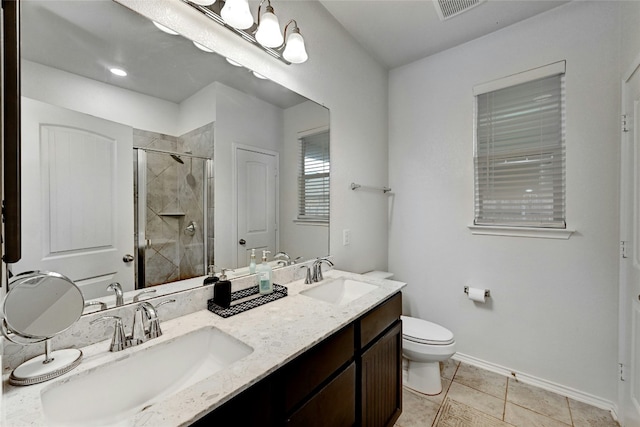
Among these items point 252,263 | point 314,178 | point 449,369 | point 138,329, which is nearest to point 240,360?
point 138,329

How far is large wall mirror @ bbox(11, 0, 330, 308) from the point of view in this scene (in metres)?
0.84

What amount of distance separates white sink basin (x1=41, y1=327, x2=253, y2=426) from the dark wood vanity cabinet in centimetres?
17

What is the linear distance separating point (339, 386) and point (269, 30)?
5.39 feet

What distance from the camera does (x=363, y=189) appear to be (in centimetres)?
229

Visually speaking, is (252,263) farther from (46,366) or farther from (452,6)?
(452,6)

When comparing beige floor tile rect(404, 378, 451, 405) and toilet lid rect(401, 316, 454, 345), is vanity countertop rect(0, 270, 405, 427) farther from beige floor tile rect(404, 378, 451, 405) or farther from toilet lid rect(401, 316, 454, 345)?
beige floor tile rect(404, 378, 451, 405)

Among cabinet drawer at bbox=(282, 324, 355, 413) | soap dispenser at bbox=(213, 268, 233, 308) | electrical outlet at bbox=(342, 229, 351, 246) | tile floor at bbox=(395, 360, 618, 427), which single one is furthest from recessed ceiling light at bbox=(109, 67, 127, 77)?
tile floor at bbox=(395, 360, 618, 427)

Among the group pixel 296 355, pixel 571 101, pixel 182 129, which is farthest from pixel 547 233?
pixel 182 129

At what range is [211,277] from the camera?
125cm

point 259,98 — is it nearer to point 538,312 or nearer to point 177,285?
point 177,285

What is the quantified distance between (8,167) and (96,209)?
0.57m

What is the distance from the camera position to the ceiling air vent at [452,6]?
1.77m

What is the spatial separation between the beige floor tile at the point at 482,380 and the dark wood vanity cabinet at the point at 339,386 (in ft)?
2.42

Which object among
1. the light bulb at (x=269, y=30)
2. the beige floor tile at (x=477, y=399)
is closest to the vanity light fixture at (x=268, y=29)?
the light bulb at (x=269, y=30)
